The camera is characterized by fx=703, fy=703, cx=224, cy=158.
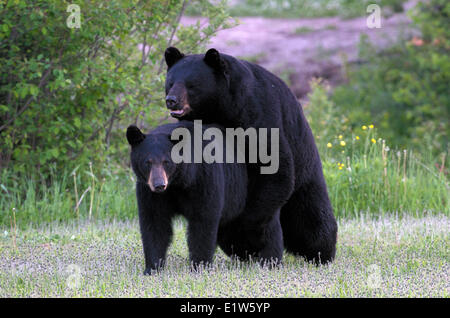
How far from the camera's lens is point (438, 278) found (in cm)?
→ 483

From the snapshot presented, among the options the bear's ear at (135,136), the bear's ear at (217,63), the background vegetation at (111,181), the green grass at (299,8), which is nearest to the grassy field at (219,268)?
the background vegetation at (111,181)

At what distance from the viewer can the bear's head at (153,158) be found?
449 centimetres

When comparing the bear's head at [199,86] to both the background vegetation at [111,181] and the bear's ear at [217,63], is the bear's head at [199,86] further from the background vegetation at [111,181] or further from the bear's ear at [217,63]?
the background vegetation at [111,181]

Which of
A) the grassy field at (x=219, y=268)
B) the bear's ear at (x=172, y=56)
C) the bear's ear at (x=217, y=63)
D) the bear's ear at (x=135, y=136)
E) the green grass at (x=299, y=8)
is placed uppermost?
the green grass at (x=299, y=8)

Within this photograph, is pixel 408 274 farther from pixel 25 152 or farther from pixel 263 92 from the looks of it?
pixel 25 152

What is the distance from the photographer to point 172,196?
4.87 meters

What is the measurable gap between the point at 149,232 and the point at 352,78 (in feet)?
42.6

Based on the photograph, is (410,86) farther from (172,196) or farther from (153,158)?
(153,158)

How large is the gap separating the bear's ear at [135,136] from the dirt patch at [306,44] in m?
12.2

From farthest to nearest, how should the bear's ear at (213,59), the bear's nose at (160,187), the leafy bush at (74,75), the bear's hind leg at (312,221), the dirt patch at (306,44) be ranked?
the dirt patch at (306,44)
the leafy bush at (74,75)
the bear's hind leg at (312,221)
the bear's ear at (213,59)
the bear's nose at (160,187)

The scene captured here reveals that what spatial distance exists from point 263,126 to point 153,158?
3.22 feet

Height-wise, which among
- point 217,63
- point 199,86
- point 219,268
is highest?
point 217,63

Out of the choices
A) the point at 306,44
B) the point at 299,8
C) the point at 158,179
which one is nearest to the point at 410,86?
the point at 306,44
